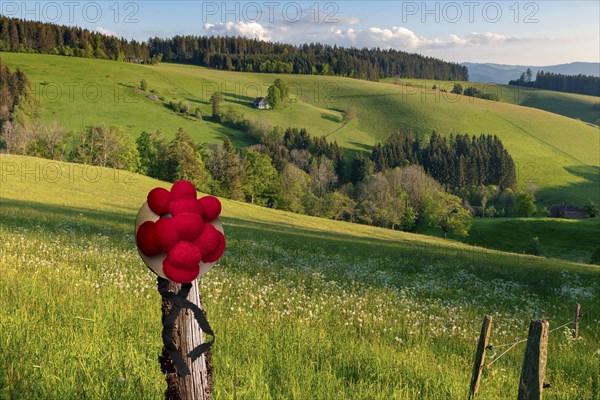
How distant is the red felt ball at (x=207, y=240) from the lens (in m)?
2.49

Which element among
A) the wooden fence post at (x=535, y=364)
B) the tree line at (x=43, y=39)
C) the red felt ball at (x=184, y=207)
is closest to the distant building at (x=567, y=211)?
the wooden fence post at (x=535, y=364)

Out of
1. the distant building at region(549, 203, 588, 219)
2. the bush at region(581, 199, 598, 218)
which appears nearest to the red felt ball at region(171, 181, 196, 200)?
the distant building at region(549, 203, 588, 219)

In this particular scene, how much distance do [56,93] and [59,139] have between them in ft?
177

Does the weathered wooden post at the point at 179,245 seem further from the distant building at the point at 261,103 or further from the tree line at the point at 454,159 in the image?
the distant building at the point at 261,103

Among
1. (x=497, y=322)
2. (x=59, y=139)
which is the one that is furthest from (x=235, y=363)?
(x=59, y=139)

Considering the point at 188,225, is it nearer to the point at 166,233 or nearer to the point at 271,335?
the point at 166,233

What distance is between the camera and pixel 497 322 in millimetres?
12445

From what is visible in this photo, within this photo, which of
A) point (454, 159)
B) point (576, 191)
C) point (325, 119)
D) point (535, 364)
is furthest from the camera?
point (325, 119)

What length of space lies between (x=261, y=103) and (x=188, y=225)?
608ft

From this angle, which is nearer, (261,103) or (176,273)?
(176,273)

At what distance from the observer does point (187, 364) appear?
115 inches

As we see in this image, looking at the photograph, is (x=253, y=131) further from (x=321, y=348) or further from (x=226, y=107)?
(x=321, y=348)

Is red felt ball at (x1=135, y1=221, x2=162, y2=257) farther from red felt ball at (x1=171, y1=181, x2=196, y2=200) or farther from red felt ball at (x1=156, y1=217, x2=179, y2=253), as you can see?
red felt ball at (x1=171, y1=181, x2=196, y2=200)

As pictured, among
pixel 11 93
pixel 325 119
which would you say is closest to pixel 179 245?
pixel 11 93
